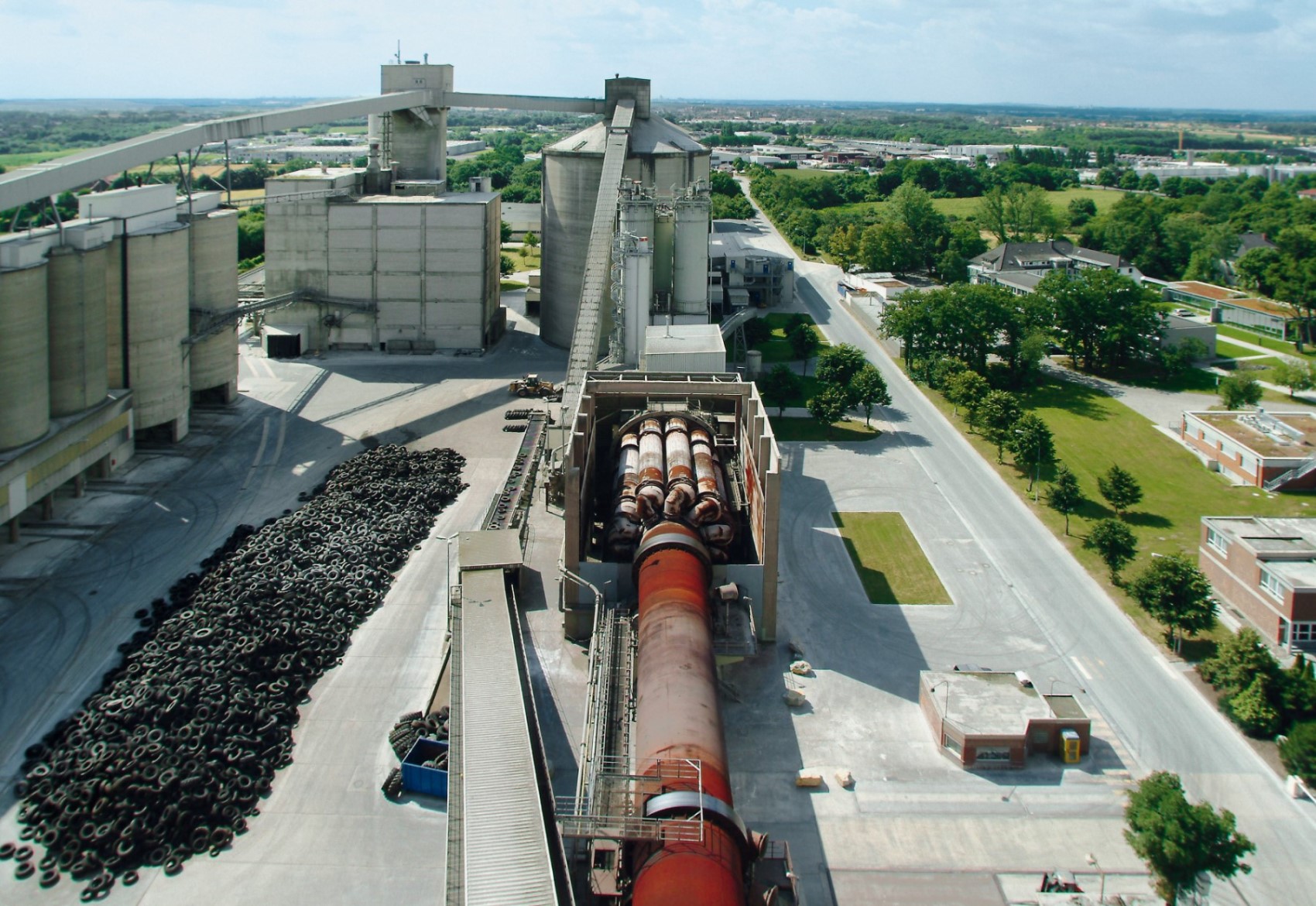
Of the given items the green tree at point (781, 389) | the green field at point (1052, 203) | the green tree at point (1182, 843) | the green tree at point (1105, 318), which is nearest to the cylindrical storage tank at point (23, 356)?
the green tree at point (781, 389)

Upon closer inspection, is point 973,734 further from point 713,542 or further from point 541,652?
point 541,652

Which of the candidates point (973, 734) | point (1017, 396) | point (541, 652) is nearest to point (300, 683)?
point (541, 652)

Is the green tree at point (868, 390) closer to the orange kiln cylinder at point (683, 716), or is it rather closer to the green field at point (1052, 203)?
the orange kiln cylinder at point (683, 716)

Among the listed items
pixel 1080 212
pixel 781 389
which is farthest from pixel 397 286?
pixel 1080 212

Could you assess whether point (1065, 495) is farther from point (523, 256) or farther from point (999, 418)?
point (523, 256)

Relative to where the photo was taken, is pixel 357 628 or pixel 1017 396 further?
pixel 1017 396

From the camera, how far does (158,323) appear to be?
48.4 meters

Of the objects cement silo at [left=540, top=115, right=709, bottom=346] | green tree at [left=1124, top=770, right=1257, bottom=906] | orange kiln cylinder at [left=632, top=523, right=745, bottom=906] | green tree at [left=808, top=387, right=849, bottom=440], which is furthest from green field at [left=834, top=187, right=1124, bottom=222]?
green tree at [left=1124, top=770, right=1257, bottom=906]

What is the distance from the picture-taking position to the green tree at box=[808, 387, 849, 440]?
56.1m

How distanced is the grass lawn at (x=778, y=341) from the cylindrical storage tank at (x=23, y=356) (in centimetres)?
4319

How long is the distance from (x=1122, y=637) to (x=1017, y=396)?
3194cm

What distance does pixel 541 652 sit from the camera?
33000 millimetres

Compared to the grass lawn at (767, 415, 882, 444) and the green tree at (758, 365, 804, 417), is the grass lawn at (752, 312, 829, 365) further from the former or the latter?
the grass lawn at (767, 415, 882, 444)

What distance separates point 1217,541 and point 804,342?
35341 millimetres
